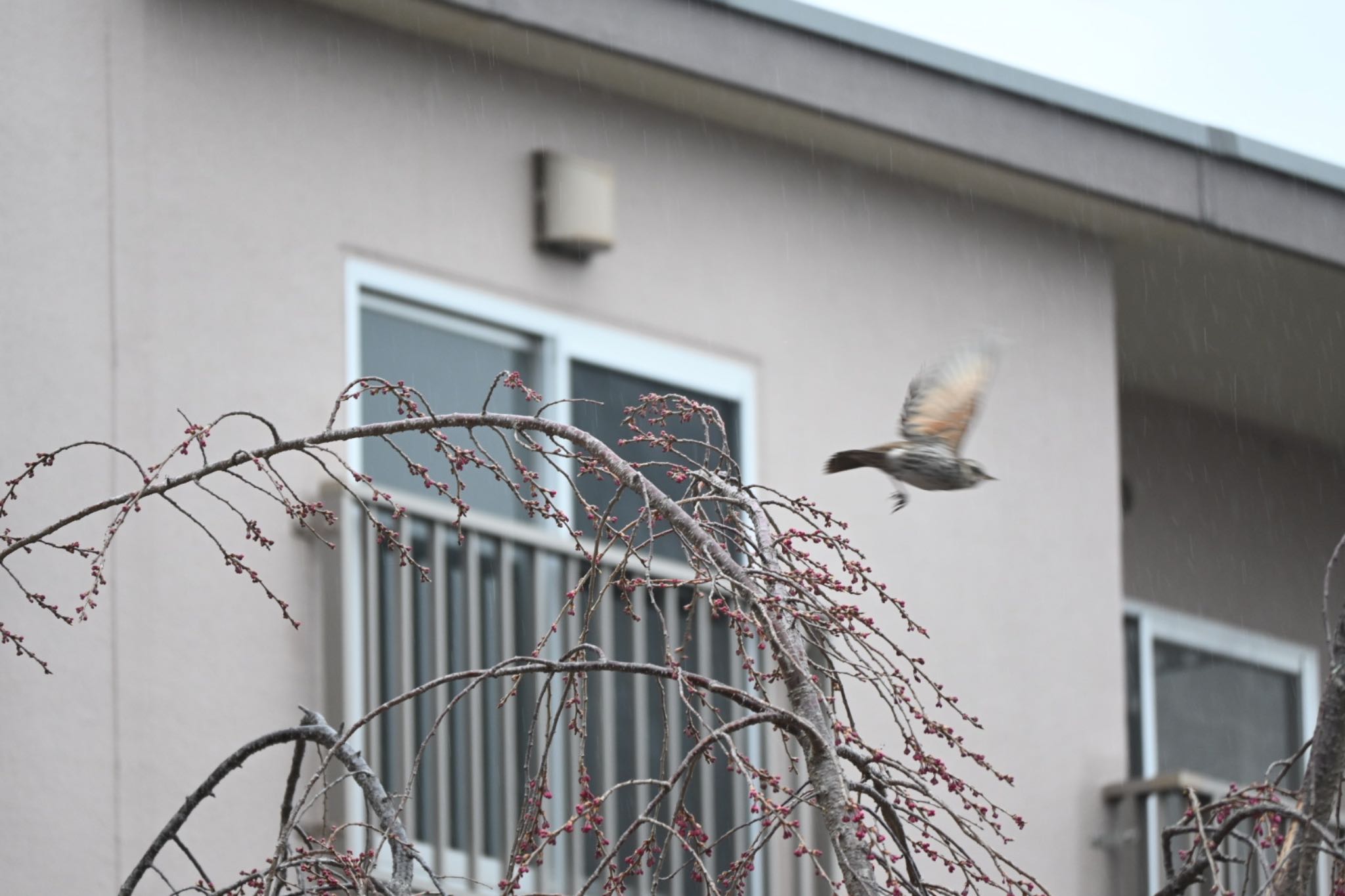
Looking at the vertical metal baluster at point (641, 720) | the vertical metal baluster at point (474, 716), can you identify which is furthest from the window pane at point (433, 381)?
the vertical metal baluster at point (641, 720)

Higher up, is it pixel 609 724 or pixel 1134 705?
pixel 1134 705

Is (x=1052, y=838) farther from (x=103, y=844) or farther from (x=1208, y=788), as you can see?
(x=103, y=844)

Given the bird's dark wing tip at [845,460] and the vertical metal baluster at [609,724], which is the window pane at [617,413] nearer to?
the vertical metal baluster at [609,724]

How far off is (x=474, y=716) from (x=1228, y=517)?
233 inches

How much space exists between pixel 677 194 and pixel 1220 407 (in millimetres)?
4202

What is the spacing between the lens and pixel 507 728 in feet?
22.6

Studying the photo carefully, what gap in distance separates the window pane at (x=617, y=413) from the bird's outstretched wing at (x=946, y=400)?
3325 mm

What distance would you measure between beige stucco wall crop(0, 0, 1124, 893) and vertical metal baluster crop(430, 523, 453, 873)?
14.7 inches

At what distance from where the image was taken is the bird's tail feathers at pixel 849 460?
3.83 meters

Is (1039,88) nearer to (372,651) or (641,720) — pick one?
(641,720)

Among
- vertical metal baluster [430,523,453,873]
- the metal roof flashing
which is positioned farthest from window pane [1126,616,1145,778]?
vertical metal baluster [430,523,453,873]

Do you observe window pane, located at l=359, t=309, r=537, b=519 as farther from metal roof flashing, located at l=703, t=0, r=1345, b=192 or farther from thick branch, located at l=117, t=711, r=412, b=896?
thick branch, located at l=117, t=711, r=412, b=896

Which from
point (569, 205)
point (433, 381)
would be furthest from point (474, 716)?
point (569, 205)

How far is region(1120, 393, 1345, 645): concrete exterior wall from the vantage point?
11.0 m
